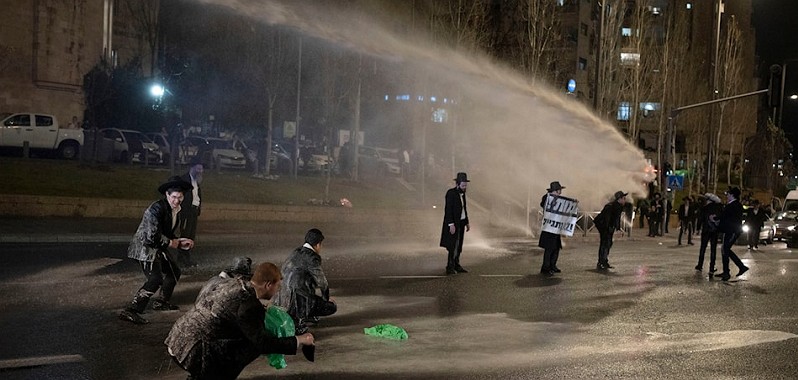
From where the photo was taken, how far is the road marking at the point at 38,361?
23.8 ft

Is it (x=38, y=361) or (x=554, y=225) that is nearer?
(x=38, y=361)

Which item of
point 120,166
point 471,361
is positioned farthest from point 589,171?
point 471,361

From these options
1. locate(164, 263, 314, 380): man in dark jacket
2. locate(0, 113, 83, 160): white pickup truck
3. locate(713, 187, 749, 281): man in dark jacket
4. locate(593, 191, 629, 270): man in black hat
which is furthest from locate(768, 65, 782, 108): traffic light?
locate(164, 263, 314, 380): man in dark jacket

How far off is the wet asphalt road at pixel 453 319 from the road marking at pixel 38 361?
19 mm

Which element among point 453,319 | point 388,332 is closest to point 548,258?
point 453,319

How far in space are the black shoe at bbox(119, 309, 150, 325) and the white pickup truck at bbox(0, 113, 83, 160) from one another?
2241 cm

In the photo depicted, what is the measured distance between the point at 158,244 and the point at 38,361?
73.1 inches

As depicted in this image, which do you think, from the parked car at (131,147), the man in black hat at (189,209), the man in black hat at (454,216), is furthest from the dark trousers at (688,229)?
the parked car at (131,147)

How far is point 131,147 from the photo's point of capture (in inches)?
1249

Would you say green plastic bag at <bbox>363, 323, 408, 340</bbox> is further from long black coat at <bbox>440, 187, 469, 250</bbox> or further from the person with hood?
the person with hood

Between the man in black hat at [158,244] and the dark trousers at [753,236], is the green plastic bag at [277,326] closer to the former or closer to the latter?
the man in black hat at [158,244]

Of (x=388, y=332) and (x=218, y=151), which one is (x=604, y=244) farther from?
(x=218, y=151)

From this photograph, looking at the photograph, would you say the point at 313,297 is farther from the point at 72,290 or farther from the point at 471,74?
the point at 471,74

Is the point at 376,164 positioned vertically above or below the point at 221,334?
above
